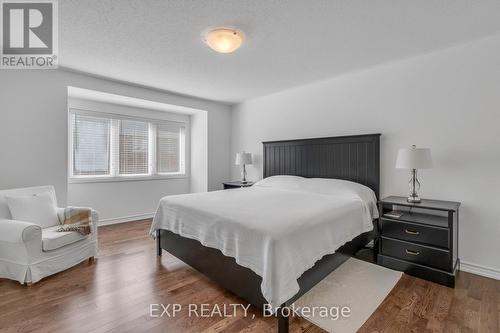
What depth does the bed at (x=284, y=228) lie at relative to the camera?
1.64m

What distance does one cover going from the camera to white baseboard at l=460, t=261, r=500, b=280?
2.38 meters

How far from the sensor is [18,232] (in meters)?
2.18

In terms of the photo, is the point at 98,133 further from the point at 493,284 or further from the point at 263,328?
the point at 493,284

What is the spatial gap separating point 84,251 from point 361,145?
3628 millimetres

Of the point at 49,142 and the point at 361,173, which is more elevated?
the point at 49,142

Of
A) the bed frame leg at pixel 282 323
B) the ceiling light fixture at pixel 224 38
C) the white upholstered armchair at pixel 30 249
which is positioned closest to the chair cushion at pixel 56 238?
the white upholstered armchair at pixel 30 249

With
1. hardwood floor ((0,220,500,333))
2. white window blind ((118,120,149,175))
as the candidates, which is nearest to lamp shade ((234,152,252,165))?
white window blind ((118,120,149,175))

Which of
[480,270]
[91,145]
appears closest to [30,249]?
[91,145]

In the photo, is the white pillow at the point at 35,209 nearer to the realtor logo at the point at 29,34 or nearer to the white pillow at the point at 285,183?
the realtor logo at the point at 29,34

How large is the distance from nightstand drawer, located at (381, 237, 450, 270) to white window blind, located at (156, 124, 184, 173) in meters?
4.27

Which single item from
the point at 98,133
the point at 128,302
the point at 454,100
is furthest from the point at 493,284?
the point at 98,133

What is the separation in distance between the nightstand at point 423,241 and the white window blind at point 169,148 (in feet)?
13.8

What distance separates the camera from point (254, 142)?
484cm

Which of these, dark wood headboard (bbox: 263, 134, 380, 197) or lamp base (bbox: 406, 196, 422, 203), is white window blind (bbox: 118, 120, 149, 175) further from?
lamp base (bbox: 406, 196, 422, 203)
